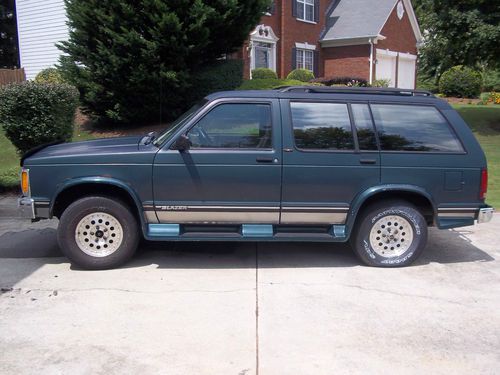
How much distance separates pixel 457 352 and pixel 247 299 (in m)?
1.85

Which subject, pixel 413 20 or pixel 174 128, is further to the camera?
pixel 413 20

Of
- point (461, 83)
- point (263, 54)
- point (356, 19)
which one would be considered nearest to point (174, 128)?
point (263, 54)

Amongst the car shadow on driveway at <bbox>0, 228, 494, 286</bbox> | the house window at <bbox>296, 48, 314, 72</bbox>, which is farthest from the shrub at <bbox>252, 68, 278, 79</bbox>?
the car shadow on driveway at <bbox>0, 228, 494, 286</bbox>

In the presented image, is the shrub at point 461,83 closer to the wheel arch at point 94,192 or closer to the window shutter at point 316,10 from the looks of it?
the window shutter at point 316,10

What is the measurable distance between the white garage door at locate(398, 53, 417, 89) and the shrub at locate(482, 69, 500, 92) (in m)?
7.57

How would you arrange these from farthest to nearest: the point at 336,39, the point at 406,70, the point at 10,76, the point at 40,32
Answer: the point at 406,70
the point at 336,39
the point at 40,32
the point at 10,76

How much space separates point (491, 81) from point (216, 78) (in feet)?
99.6

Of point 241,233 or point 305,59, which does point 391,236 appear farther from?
point 305,59

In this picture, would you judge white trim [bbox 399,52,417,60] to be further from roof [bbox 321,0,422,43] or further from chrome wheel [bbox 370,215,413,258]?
chrome wheel [bbox 370,215,413,258]

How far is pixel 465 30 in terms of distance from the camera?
1675cm

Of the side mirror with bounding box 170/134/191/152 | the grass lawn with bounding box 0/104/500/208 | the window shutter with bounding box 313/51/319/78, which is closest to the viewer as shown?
the side mirror with bounding box 170/134/191/152

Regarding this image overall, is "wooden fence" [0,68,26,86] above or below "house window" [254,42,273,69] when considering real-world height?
below

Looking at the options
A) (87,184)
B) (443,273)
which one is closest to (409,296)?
(443,273)

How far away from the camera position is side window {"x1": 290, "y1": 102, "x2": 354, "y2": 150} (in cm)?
552
